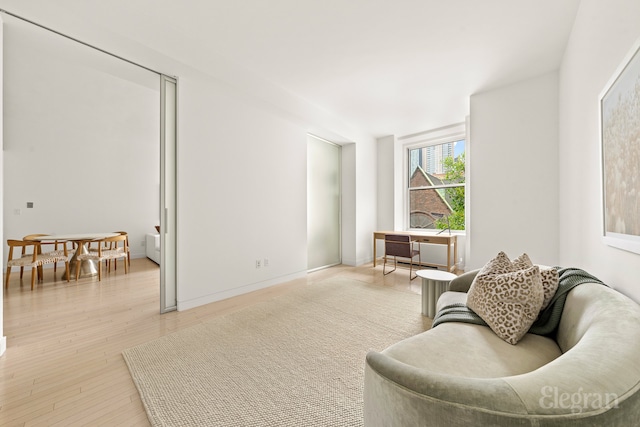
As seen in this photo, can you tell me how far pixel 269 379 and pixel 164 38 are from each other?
3.10m

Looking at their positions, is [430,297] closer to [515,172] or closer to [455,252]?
[515,172]

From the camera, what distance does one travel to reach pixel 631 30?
1207mm

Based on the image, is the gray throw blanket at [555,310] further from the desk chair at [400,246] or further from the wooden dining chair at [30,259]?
the wooden dining chair at [30,259]

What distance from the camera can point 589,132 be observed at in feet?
6.21

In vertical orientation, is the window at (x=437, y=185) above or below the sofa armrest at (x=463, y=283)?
above

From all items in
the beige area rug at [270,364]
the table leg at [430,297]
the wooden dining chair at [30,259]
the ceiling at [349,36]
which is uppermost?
the ceiling at [349,36]

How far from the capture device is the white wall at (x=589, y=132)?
130 centimetres

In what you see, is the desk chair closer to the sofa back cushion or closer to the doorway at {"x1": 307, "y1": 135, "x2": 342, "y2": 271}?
the doorway at {"x1": 307, "y1": 135, "x2": 342, "y2": 271}

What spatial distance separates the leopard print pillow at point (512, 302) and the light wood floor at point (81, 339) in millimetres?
1963

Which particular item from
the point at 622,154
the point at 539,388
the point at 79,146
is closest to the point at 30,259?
the point at 79,146

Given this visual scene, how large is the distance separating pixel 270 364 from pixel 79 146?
622 centimetres

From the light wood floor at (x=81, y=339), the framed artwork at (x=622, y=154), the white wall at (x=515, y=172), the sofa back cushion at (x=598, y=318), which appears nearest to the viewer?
the sofa back cushion at (x=598, y=318)

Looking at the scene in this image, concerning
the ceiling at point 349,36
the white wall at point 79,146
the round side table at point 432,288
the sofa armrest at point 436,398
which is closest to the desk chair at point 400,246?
the round side table at point 432,288

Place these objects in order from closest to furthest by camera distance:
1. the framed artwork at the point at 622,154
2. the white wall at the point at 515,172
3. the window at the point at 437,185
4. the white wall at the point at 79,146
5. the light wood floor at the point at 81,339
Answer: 1. the framed artwork at the point at 622,154
2. the light wood floor at the point at 81,339
3. the white wall at the point at 515,172
4. the white wall at the point at 79,146
5. the window at the point at 437,185
